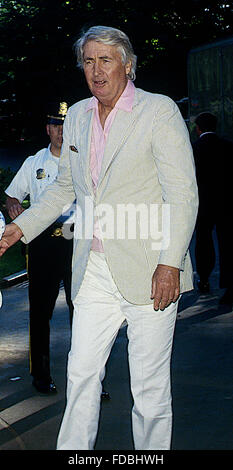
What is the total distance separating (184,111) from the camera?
93.8ft

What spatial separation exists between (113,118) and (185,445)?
188 centimetres

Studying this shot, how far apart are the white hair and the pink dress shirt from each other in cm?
10

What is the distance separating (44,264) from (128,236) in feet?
6.65

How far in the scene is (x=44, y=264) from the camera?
5.34m

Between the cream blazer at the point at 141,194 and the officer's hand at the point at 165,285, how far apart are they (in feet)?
0.11

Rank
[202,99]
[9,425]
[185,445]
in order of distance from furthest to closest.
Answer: [202,99]
[9,425]
[185,445]

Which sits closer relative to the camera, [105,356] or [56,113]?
[105,356]

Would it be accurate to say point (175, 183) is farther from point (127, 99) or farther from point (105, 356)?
point (105, 356)

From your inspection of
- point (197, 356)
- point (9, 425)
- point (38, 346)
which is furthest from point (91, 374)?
point (197, 356)

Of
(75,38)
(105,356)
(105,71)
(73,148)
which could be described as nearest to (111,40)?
(105,71)

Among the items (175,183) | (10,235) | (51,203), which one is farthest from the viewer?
(51,203)

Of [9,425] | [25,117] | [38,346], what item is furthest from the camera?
[25,117]

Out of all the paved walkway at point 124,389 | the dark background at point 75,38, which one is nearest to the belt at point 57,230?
the paved walkway at point 124,389

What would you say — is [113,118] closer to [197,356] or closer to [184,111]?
[197,356]
